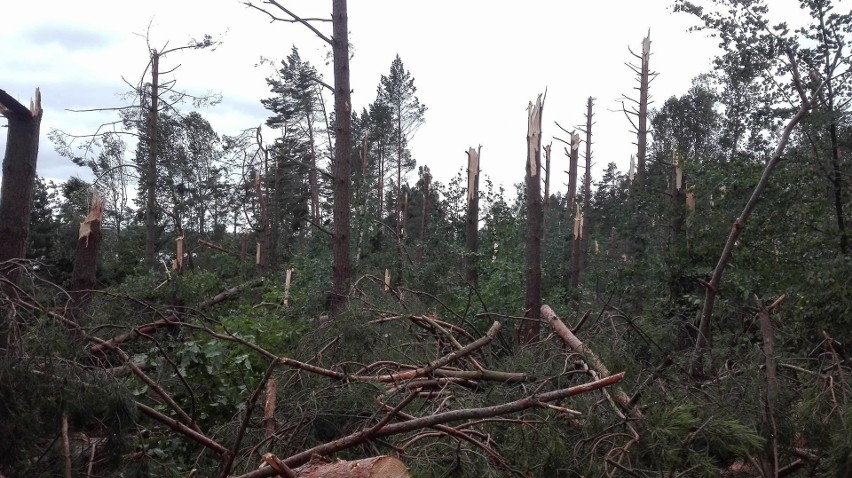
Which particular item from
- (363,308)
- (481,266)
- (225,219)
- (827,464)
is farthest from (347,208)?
(225,219)

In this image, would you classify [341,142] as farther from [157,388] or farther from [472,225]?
[472,225]

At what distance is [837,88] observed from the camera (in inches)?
256

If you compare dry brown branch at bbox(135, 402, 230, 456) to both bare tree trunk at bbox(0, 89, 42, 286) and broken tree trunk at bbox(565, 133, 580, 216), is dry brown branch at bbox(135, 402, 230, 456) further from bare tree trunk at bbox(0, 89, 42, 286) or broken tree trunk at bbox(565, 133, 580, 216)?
broken tree trunk at bbox(565, 133, 580, 216)

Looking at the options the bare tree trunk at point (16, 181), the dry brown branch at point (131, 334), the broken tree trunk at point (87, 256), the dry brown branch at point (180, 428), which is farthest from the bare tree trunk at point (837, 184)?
the broken tree trunk at point (87, 256)

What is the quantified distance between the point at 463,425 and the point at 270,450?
1.02 m

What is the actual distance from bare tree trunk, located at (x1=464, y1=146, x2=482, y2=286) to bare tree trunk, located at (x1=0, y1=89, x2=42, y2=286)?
358 inches

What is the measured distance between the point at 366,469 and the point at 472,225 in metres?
12.9

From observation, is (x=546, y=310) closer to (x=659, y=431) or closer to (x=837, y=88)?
(x=659, y=431)

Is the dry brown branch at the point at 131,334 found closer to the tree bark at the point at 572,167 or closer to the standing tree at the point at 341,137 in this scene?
the standing tree at the point at 341,137

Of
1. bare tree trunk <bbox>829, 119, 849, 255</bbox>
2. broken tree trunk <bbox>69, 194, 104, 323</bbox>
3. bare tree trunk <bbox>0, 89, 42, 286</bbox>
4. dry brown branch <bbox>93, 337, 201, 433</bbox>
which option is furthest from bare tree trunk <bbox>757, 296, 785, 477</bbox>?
broken tree trunk <bbox>69, 194, 104, 323</bbox>

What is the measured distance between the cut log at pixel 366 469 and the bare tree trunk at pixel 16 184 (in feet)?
8.05

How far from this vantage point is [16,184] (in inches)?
165

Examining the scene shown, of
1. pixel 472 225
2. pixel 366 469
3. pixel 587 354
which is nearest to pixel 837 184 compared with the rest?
pixel 587 354

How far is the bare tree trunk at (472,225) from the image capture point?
14.4 metres
